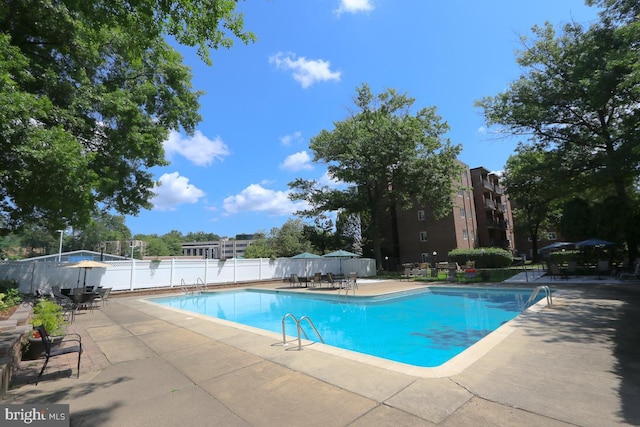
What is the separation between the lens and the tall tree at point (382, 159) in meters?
28.5

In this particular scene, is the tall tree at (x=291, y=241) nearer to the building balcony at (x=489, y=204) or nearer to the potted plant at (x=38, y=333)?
A: the building balcony at (x=489, y=204)

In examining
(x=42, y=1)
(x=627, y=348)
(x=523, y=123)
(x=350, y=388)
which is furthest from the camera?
(x=523, y=123)

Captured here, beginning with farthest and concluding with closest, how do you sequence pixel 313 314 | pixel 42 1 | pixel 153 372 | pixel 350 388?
1. pixel 313 314
2. pixel 42 1
3. pixel 153 372
4. pixel 350 388

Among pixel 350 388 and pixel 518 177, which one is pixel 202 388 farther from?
pixel 518 177

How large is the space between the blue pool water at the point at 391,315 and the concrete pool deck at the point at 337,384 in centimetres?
239

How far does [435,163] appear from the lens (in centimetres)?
2862

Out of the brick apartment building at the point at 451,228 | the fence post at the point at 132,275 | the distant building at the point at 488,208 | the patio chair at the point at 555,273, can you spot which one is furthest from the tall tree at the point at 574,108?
the fence post at the point at 132,275

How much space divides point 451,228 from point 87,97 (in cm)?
3602

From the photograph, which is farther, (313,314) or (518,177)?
(518,177)

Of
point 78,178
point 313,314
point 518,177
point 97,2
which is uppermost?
point 518,177

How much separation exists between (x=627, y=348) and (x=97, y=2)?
34.5 feet

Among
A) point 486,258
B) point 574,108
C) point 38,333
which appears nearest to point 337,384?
point 38,333

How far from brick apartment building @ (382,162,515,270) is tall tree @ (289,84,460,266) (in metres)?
7.82

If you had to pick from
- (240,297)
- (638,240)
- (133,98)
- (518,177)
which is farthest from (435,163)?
(133,98)
